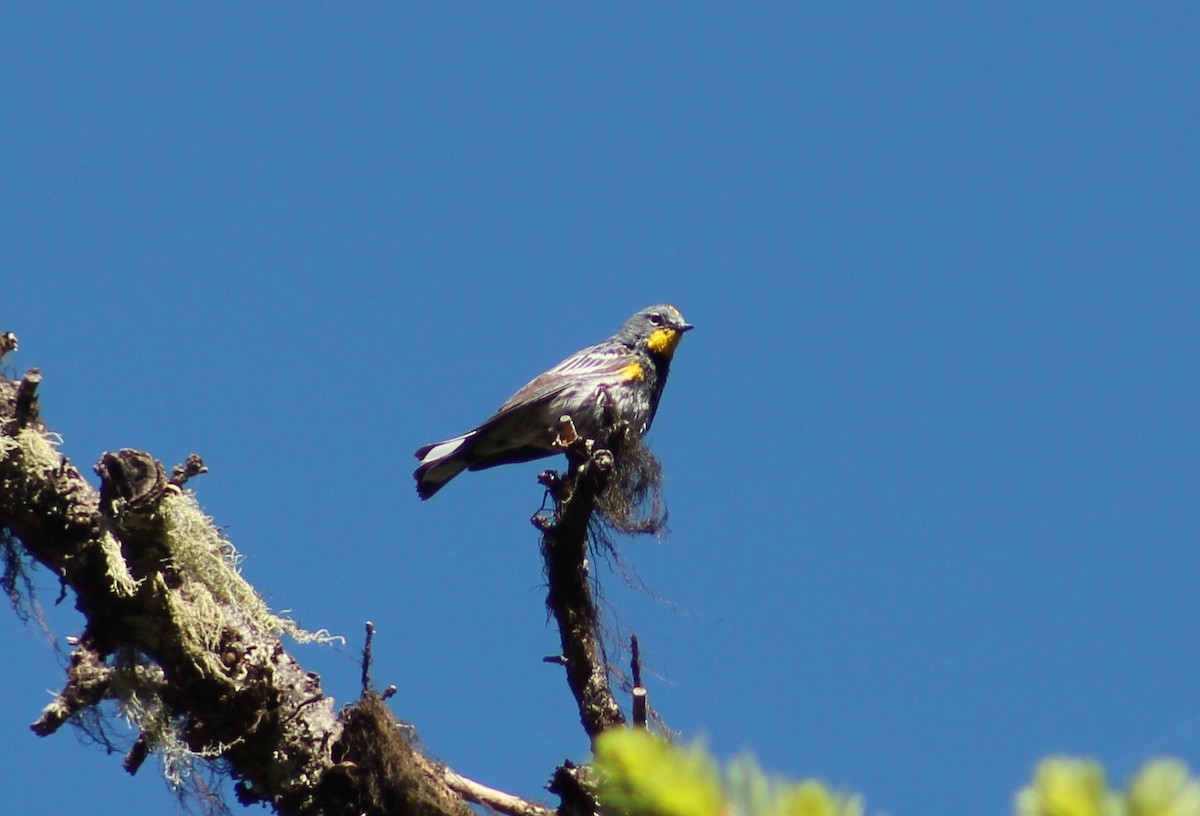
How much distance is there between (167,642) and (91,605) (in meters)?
0.33

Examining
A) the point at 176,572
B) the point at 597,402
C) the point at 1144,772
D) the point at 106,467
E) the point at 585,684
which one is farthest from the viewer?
the point at 597,402

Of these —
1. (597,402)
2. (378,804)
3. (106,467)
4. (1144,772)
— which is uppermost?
(597,402)

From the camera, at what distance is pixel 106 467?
5023 mm

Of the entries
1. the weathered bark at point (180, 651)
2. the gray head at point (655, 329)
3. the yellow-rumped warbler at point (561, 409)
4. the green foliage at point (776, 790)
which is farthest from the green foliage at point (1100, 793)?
the gray head at point (655, 329)

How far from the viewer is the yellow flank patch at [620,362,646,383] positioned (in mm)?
9297

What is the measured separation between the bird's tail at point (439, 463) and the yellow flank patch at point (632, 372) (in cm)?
114

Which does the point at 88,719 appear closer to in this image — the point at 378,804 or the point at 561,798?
the point at 378,804

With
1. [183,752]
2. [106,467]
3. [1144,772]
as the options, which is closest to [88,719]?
[183,752]

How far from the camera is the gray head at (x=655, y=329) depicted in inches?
389

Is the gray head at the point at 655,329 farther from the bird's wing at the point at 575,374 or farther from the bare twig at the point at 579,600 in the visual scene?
the bare twig at the point at 579,600

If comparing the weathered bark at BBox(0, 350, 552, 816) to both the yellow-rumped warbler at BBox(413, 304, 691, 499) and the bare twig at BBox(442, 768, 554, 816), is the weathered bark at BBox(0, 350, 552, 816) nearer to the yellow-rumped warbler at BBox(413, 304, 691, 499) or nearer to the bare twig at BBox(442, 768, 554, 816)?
the bare twig at BBox(442, 768, 554, 816)

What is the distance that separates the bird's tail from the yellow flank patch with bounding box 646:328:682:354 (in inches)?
63.8

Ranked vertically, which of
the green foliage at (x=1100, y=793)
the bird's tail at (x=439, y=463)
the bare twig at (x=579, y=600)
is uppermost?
the bird's tail at (x=439, y=463)

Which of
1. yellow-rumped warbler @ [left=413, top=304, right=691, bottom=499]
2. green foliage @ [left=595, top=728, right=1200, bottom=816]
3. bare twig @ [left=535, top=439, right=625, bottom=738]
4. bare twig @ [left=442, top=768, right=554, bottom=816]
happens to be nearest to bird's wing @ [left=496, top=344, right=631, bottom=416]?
yellow-rumped warbler @ [left=413, top=304, right=691, bottom=499]
